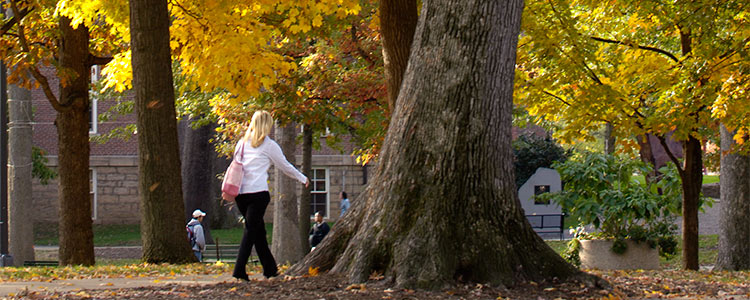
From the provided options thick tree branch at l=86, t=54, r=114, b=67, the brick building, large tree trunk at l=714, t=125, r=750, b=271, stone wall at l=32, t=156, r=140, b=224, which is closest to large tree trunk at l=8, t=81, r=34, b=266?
thick tree branch at l=86, t=54, r=114, b=67

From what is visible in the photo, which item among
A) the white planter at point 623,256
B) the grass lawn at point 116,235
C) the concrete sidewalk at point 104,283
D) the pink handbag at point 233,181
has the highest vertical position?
the pink handbag at point 233,181

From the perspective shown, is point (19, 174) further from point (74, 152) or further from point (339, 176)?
point (339, 176)

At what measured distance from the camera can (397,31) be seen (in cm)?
1041

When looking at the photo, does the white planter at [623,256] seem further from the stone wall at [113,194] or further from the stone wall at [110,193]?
the stone wall at [110,193]

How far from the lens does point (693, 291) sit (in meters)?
8.15

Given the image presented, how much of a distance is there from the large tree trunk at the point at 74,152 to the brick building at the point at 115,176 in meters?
22.0

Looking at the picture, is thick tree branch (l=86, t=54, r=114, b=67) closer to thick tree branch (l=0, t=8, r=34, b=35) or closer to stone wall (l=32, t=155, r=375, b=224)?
thick tree branch (l=0, t=8, r=34, b=35)

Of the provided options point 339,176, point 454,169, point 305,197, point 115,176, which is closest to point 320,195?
point 339,176

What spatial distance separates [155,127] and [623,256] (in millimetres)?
8360

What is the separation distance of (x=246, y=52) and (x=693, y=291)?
21.8 ft

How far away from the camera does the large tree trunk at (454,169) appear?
704cm

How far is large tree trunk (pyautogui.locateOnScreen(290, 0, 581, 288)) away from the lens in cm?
704

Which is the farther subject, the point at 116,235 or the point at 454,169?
the point at 116,235

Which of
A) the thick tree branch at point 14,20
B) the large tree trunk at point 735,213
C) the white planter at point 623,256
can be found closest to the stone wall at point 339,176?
the large tree trunk at point 735,213
